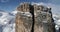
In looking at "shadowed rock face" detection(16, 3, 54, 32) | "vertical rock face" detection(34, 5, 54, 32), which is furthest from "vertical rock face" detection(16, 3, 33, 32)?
"vertical rock face" detection(34, 5, 54, 32)

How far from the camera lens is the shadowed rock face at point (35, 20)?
611 cm

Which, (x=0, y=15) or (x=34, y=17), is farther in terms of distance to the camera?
(x=0, y=15)

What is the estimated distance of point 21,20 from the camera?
620cm

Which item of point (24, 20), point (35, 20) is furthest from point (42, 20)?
point (24, 20)

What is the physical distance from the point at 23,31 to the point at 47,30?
789mm

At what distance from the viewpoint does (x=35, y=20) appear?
244 inches

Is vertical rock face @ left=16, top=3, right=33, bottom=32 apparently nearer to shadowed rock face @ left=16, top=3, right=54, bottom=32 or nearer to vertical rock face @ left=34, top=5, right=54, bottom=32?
shadowed rock face @ left=16, top=3, right=54, bottom=32

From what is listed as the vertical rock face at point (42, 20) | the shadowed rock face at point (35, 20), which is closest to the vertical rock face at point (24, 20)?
the shadowed rock face at point (35, 20)

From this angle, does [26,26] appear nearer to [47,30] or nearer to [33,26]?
[33,26]

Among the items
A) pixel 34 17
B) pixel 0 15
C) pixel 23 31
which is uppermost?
pixel 34 17

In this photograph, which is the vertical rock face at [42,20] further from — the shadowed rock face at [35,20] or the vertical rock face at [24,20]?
the vertical rock face at [24,20]

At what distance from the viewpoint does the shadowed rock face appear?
20.0 feet

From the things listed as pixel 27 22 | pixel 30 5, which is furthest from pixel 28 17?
pixel 30 5

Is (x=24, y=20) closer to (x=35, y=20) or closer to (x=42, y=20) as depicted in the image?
(x=35, y=20)
